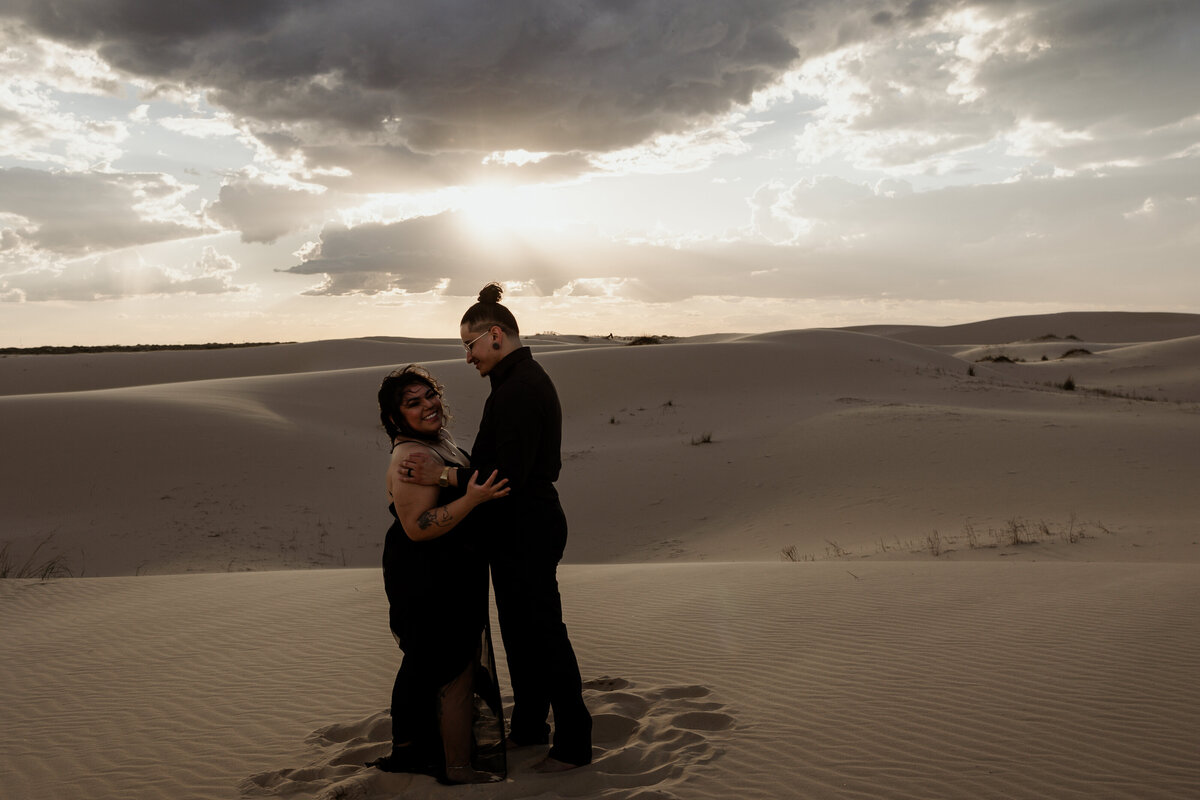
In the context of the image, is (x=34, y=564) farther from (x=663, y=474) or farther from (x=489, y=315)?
(x=489, y=315)

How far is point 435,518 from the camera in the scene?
3879 mm

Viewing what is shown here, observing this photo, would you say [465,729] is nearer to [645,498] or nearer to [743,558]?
[743,558]

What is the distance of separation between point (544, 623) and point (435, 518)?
0.76 meters

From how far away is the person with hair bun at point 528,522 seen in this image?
4027mm

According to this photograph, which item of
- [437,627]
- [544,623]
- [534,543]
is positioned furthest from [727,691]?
[437,627]

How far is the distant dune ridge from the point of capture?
177 inches

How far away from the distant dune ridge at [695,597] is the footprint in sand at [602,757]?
21 millimetres

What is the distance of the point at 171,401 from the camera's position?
21578 millimetres

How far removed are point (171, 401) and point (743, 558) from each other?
1553 centimetres

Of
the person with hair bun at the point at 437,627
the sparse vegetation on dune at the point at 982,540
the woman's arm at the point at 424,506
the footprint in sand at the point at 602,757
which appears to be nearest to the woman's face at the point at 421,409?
the person with hair bun at the point at 437,627

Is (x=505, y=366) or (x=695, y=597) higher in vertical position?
(x=505, y=366)

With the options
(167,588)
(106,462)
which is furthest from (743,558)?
(106,462)

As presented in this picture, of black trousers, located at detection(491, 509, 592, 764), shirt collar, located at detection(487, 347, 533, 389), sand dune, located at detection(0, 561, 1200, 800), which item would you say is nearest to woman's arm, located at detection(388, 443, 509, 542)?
black trousers, located at detection(491, 509, 592, 764)

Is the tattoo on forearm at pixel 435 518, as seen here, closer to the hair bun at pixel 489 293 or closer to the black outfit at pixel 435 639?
the black outfit at pixel 435 639
